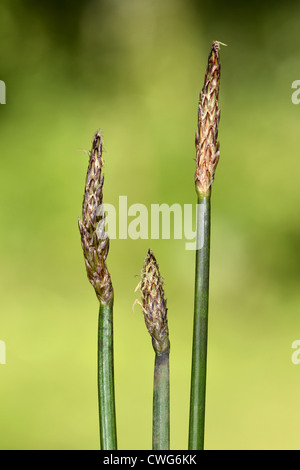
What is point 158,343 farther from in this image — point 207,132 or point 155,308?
point 207,132

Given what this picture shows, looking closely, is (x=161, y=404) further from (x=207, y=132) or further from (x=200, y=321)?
(x=207, y=132)

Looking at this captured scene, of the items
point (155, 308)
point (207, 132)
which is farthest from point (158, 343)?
point (207, 132)

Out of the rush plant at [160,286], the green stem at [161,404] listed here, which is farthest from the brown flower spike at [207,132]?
the green stem at [161,404]

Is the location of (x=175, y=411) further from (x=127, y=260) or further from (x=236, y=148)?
(x=236, y=148)

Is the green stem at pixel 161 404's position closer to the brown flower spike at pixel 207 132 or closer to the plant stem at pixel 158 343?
the plant stem at pixel 158 343

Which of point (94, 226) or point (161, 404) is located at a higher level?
point (94, 226)
